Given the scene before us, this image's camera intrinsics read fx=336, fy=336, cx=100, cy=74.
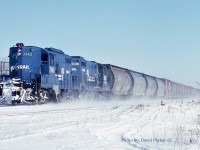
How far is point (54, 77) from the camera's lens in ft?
82.9

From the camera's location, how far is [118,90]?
38031 millimetres

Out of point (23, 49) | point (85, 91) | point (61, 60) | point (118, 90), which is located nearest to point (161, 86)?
point (118, 90)

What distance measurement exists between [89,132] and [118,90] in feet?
95.4

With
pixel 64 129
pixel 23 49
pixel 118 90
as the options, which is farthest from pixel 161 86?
pixel 64 129

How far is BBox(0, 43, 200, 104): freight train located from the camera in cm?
2262

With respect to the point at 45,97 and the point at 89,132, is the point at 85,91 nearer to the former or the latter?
the point at 45,97

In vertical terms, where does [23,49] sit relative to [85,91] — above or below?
above

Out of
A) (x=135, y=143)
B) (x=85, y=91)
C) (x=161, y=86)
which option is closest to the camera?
(x=135, y=143)

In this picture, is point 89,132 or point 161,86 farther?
point 161,86

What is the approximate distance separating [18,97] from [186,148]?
1652cm

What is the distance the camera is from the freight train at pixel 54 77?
22625 mm

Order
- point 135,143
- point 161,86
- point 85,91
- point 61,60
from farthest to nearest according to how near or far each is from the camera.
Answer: point 161,86
point 85,91
point 61,60
point 135,143

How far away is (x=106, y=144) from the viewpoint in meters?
7.15

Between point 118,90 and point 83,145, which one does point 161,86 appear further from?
point 83,145
